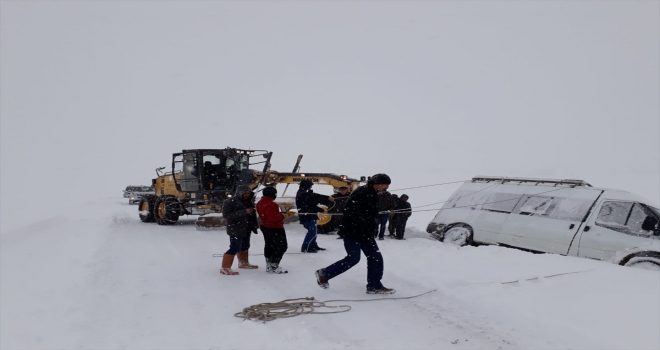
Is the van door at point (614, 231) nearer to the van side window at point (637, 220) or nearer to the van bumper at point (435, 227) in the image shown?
the van side window at point (637, 220)

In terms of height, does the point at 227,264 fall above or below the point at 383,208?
below

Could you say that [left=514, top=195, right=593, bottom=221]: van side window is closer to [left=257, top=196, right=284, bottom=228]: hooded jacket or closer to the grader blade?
[left=257, top=196, right=284, bottom=228]: hooded jacket

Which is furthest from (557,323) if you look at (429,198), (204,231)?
(429,198)

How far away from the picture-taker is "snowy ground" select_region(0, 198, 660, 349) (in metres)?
5.15

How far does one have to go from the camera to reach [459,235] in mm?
11148

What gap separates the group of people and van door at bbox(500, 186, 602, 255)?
9.90 ft

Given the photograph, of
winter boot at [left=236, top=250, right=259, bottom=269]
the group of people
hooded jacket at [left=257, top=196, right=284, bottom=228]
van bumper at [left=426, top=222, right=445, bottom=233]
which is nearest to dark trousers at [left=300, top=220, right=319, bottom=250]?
the group of people

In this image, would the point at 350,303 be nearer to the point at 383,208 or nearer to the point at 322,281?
the point at 322,281

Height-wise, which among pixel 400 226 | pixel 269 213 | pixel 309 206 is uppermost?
pixel 269 213

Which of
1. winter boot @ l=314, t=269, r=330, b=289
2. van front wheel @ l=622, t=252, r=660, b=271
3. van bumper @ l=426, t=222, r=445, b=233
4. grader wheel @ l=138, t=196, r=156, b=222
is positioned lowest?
grader wheel @ l=138, t=196, r=156, b=222

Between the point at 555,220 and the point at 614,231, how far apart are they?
3.61 feet

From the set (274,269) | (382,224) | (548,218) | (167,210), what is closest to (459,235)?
(548,218)

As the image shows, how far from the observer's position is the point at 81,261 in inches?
377

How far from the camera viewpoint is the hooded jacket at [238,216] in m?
8.49
